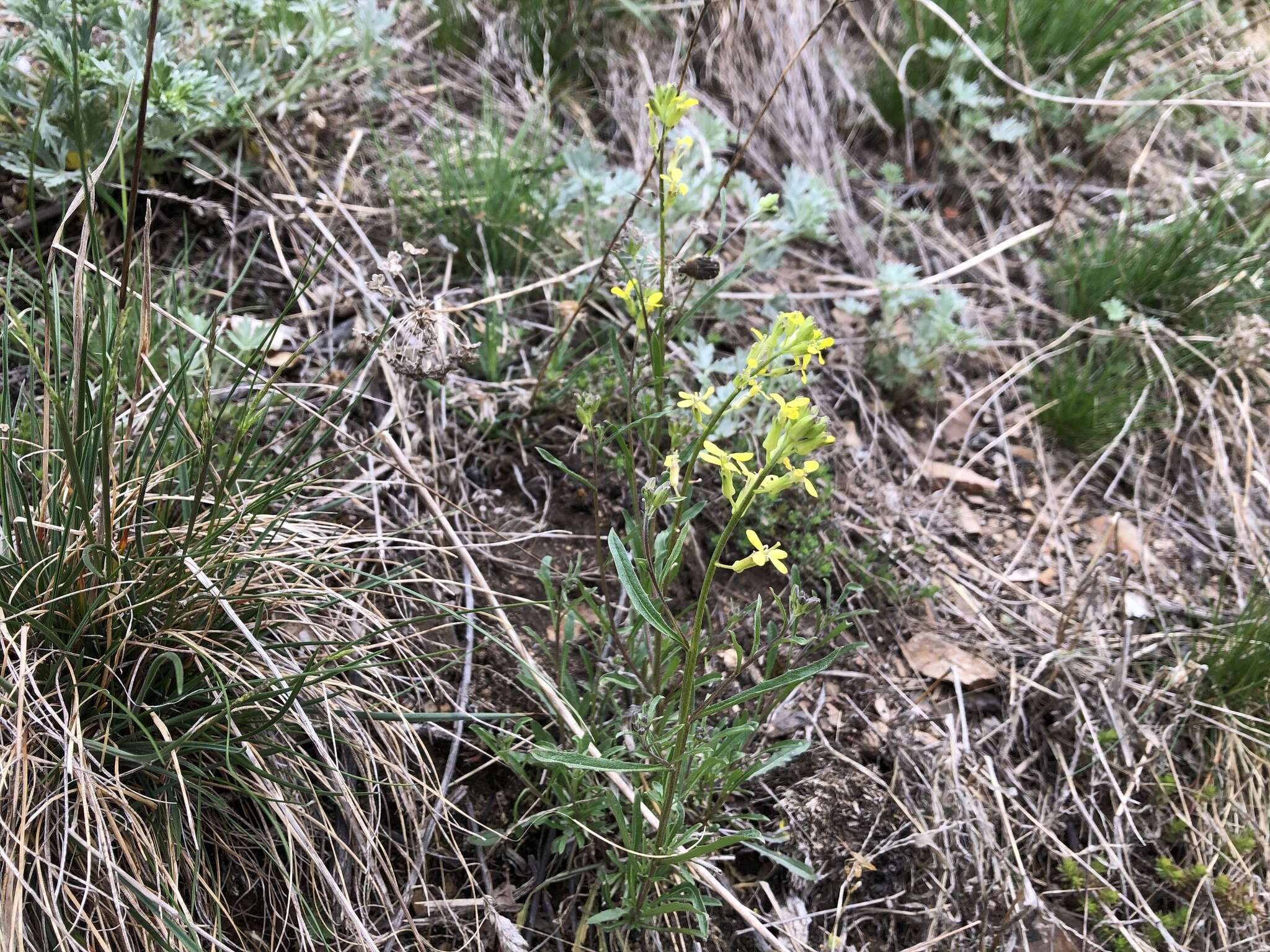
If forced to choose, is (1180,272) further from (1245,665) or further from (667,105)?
(667,105)

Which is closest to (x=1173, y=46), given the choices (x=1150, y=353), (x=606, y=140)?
(x=1150, y=353)

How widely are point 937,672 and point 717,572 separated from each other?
1.76 feet

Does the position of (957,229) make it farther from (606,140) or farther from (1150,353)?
(606,140)

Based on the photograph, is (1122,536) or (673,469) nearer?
(673,469)

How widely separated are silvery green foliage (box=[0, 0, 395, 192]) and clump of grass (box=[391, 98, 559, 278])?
35cm

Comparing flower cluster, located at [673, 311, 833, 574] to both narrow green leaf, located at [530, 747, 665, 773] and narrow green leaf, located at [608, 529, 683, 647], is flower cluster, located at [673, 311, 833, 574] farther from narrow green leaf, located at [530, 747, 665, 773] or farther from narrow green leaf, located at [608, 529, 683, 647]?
narrow green leaf, located at [530, 747, 665, 773]

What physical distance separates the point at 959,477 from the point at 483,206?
1.40m

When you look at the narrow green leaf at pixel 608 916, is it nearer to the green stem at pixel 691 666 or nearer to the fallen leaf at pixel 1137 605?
the green stem at pixel 691 666

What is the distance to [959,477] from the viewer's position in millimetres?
2410

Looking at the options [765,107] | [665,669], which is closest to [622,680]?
[665,669]

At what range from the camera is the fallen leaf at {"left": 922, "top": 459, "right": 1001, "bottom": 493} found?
2412 mm

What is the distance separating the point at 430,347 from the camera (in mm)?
1602

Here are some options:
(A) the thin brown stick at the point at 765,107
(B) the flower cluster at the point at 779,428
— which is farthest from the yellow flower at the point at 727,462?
(A) the thin brown stick at the point at 765,107

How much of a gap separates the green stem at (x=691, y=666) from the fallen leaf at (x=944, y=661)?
0.82 m
